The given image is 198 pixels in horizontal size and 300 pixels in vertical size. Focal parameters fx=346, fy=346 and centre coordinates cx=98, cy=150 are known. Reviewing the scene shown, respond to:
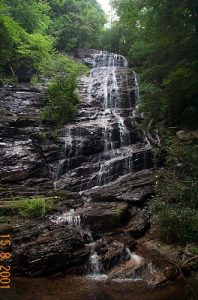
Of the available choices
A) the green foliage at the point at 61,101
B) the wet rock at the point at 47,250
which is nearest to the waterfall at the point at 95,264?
the wet rock at the point at 47,250

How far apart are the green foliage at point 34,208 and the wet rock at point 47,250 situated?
1.01 metres

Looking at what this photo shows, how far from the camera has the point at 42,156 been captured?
16.2 metres

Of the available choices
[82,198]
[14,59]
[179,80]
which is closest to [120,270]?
[82,198]

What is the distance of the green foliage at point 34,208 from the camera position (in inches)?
442

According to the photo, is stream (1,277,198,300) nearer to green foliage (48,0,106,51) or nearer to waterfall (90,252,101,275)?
waterfall (90,252,101,275)

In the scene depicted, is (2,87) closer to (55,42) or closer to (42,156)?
(42,156)

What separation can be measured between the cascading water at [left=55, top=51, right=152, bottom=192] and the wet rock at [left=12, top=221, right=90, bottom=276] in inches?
188

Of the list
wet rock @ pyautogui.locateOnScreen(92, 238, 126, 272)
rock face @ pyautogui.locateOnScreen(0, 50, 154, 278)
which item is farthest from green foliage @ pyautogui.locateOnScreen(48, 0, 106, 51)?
wet rock @ pyautogui.locateOnScreen(92, 238, 126, 272)

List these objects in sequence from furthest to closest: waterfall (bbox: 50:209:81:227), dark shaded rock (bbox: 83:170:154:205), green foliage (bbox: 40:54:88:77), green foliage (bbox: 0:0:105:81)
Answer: green foliage (bbox: 40:54:88:77), green foliage (bbox: 0:0:105:81), dark shaded rock (bbox: 83:170:154:205), waterfall (bbox: 50:209:81:227)

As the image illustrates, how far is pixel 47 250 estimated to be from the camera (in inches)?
355

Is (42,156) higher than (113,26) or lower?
lower

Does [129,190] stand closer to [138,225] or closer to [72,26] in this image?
[138,225]

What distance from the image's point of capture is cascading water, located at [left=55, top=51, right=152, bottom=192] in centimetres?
1525

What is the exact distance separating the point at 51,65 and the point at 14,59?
2589mm
